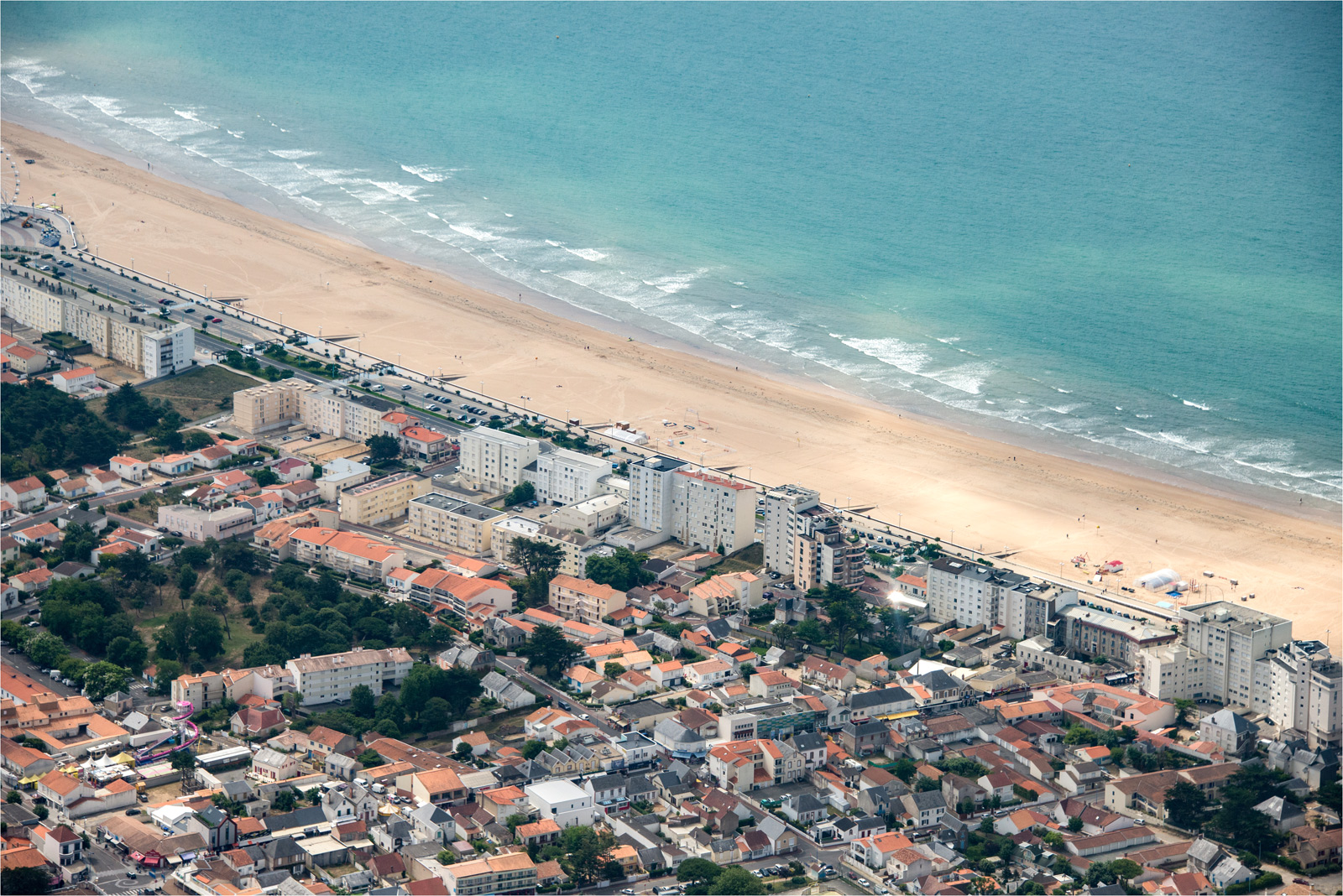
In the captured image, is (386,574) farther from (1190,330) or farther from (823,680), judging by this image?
(1190,330)

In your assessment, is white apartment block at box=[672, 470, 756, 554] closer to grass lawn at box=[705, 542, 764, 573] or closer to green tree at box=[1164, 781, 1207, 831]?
grass lawn at box=[705, 542, 764, 573]

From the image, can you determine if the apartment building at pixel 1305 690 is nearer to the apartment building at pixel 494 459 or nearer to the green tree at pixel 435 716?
the green tree at pixel 435 716

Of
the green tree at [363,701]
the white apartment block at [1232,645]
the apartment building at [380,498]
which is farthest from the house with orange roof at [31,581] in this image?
the white apartment block at [1232,645]

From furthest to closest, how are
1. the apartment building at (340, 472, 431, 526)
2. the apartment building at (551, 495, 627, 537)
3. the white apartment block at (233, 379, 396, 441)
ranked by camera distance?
the white apartment block at (233, 379, 396, 441) → the apartment building at (340, 472, 431, 526) → the apartment building at (551, 495, 627, 537)

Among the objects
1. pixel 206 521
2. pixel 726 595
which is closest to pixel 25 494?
pixel 206 521

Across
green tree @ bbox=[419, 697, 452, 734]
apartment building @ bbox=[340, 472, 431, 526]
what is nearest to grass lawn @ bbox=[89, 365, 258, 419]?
apartment building @ bbox=[340, 472, 431, 526]

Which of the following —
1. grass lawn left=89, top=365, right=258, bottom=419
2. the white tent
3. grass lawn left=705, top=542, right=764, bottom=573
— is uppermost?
grass lawn left=89, top=365, right=258, bottom=419
